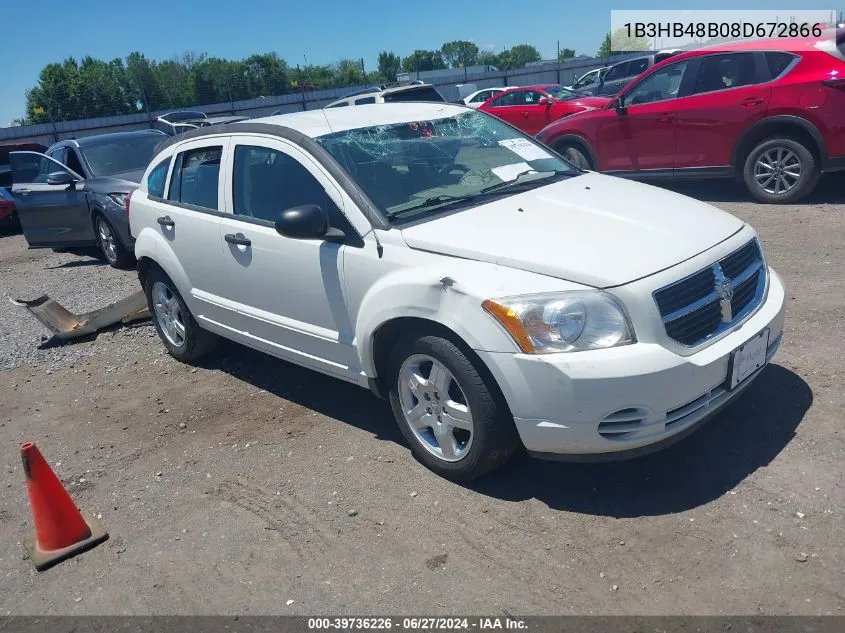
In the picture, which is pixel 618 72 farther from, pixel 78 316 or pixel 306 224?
pixel 306 224

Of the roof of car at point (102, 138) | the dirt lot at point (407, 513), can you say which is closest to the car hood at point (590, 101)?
the roof of car at point (102, 138)

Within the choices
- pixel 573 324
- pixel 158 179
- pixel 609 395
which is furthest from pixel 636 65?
pixel 609 395

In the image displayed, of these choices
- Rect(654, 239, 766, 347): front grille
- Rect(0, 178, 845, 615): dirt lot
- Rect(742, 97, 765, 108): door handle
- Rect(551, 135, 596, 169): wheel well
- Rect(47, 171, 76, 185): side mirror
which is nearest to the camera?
Rect(0, 178, 845, 615): dirt lot

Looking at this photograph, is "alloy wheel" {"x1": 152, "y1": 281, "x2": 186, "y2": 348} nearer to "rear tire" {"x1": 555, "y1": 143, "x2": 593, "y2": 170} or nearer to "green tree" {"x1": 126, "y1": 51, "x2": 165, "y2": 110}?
"rear tire" {"x1": 555, "y1": 143, "x2": 593, "y2": 170}

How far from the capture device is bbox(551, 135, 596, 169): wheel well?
409 inches

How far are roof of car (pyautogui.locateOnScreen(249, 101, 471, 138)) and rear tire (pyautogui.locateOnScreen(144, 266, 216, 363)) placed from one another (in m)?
1.53

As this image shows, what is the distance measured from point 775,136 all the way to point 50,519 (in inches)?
321

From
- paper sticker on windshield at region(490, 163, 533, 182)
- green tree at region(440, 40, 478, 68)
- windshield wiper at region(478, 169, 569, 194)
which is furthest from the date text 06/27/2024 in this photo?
green tree at region(440, 40, 478, 68)

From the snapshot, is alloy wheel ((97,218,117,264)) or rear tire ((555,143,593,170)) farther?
rear tire ((555,143,593,170))

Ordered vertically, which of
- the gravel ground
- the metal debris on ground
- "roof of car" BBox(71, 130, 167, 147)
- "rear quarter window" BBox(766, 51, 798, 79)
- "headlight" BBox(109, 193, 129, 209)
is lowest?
the gravel ground

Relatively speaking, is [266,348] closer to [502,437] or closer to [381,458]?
[381,458]

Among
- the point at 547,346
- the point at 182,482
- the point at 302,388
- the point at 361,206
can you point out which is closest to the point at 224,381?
the point at 302,388

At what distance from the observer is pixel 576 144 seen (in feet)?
34.6

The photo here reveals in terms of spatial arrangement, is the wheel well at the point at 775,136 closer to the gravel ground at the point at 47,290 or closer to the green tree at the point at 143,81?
the gravel ground at the point at 47,290
